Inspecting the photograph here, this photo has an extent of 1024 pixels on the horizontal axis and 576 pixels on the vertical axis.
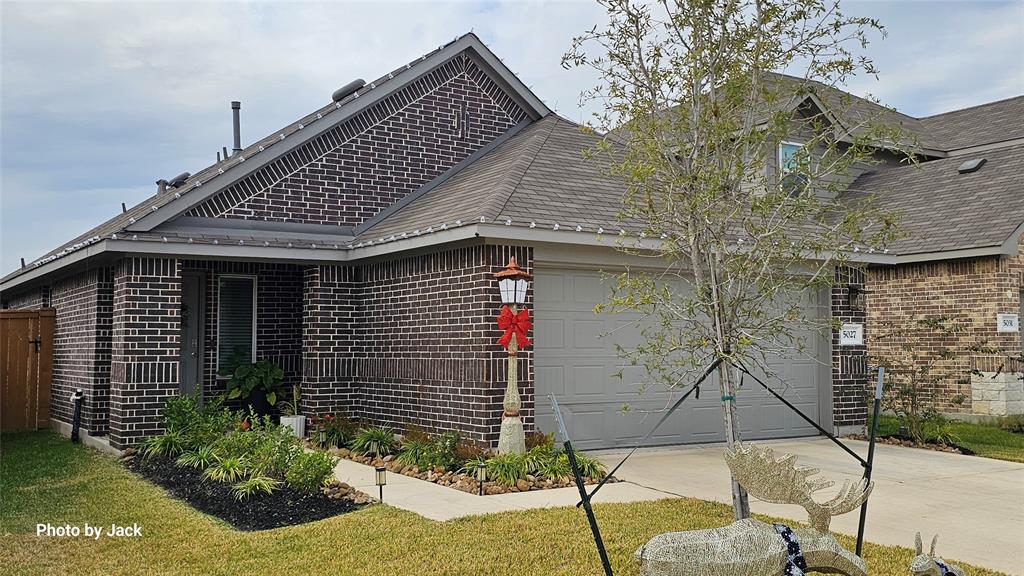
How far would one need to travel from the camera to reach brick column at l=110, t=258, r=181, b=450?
11.2 metres

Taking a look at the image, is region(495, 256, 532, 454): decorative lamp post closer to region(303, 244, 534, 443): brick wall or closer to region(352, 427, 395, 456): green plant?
region(303, 244, 534, 443): brick wall

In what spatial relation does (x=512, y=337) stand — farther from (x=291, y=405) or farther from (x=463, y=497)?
(x=291, y=405)


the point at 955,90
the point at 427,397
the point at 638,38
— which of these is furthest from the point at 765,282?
the point at 955,90

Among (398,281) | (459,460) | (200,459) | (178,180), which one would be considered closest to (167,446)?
(200,459)

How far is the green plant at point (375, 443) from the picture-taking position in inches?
444

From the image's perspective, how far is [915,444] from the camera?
42.1ft

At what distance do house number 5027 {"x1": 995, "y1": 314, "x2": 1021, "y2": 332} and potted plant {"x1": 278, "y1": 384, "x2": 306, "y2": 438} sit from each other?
1202 cm

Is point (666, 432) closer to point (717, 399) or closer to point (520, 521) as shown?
point (717, 399)

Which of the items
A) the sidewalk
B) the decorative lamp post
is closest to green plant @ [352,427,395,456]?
the sidewalk

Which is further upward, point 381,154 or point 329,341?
point 381,154

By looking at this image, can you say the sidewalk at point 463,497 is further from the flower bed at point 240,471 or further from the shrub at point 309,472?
the shrub at point 309,472

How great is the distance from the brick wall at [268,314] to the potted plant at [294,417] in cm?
103

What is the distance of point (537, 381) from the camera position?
35.7 ft

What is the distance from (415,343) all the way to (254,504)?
386 centimetres
